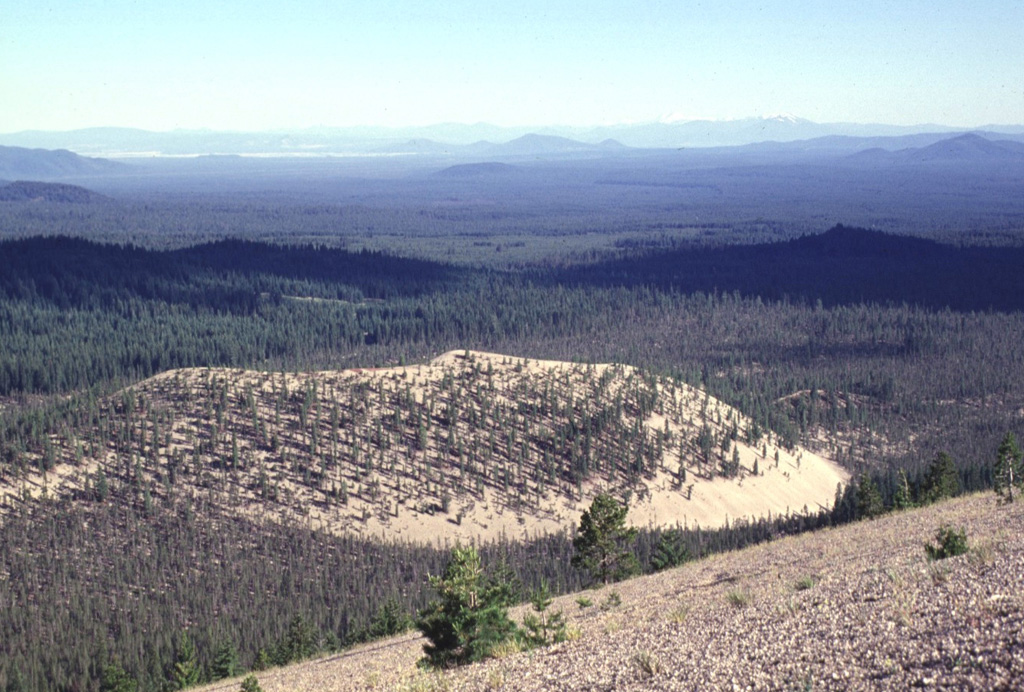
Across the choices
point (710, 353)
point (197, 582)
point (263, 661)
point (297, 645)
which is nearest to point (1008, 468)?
point (297, 645)

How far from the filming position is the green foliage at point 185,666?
173 ft

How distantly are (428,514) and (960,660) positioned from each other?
71682 millimetres

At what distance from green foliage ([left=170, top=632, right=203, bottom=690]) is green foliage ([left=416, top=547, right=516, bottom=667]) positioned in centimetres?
2645

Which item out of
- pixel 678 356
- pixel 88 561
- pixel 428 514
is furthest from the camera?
pixel 678 356

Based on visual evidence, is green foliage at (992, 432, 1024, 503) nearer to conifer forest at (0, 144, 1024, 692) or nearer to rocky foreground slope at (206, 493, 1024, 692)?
conifer forest at (0, 144, 1024, 692)

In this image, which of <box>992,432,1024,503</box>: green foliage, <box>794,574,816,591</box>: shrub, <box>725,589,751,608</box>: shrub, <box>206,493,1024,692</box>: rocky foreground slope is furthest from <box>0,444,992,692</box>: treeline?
<box>794,574,816,591</box>: shrub

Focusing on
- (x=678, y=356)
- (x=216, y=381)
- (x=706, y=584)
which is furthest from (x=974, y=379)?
(x=706, y=584)

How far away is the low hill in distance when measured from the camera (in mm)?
89562

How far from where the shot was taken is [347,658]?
39719mm

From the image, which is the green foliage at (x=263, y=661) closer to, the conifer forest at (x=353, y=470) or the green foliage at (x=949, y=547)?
the conifer forest at (x=353, y=470)

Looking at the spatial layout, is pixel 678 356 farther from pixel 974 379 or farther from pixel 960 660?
pixel 960 660

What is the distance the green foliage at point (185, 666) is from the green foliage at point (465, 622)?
86.8ft

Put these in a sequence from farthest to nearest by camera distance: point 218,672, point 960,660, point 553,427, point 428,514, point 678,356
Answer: point 678,356, point 553,427, point 428,514, point 218,672, point 960,660

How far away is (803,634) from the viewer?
914 inches
